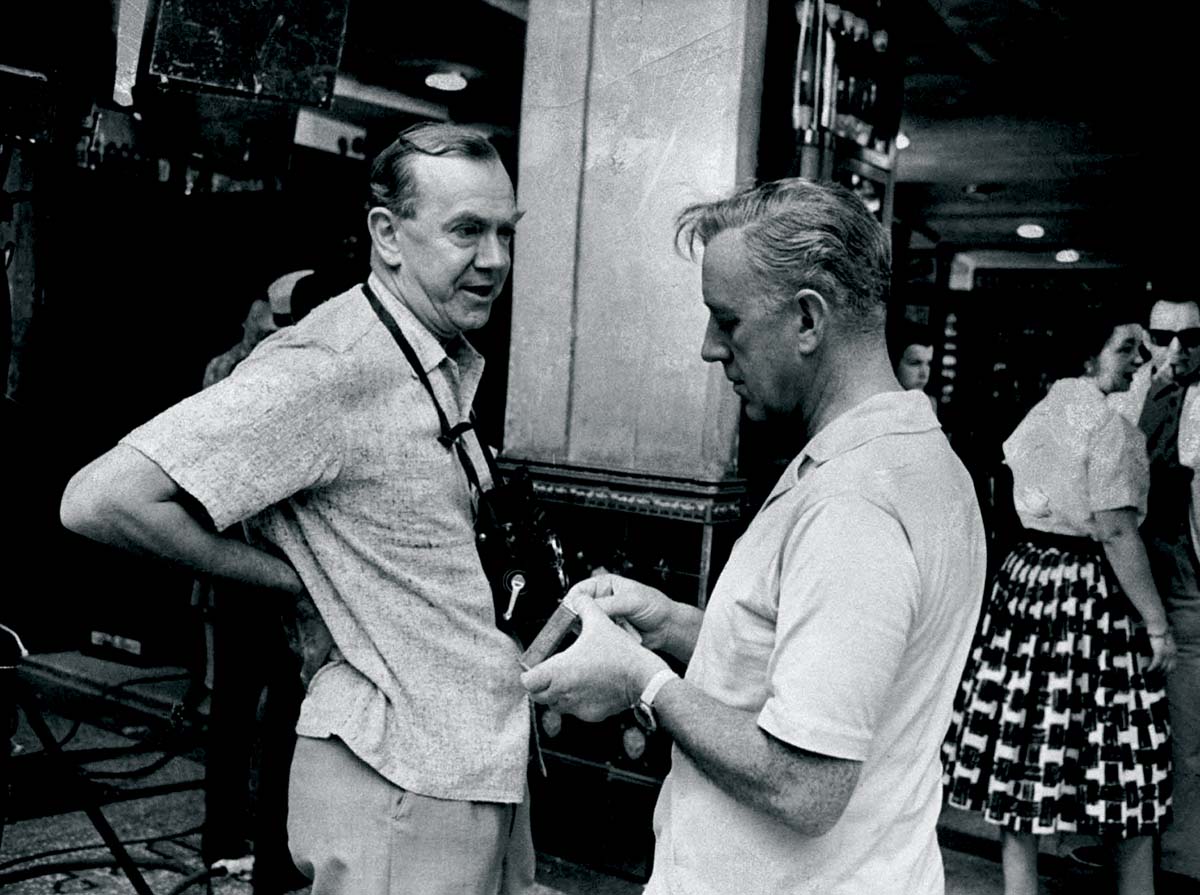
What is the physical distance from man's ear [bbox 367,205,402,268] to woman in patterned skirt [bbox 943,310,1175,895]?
2.57 metres

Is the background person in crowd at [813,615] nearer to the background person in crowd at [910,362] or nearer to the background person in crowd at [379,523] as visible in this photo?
the background person in crowd at [379,523]

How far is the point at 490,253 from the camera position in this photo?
2037 mm

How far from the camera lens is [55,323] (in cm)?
694

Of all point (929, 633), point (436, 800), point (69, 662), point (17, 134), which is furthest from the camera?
point (69, 662)

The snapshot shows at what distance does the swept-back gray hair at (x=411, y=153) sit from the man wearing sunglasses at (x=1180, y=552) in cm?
305

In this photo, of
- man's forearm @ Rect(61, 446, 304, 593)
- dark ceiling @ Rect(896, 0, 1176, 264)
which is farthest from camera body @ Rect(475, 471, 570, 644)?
dark ceiling @ Rect(896, 0, 1176, 264)

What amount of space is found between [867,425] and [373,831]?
1.05 m

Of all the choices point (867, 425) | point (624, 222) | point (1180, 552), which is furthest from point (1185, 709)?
point (867, 425)

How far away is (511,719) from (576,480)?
207 centimetres

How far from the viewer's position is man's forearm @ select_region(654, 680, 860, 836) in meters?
1.28

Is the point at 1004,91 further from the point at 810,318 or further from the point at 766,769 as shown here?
the point at 766,769

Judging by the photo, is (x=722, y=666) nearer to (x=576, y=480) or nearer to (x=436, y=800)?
(x=436, y=800)

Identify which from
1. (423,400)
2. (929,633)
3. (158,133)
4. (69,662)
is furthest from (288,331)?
(69,662)

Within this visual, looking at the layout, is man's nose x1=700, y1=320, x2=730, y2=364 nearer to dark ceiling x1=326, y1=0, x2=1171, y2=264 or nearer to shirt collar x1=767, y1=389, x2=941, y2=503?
shirt collar x1=767, y1=389, x2=941, y2=503
